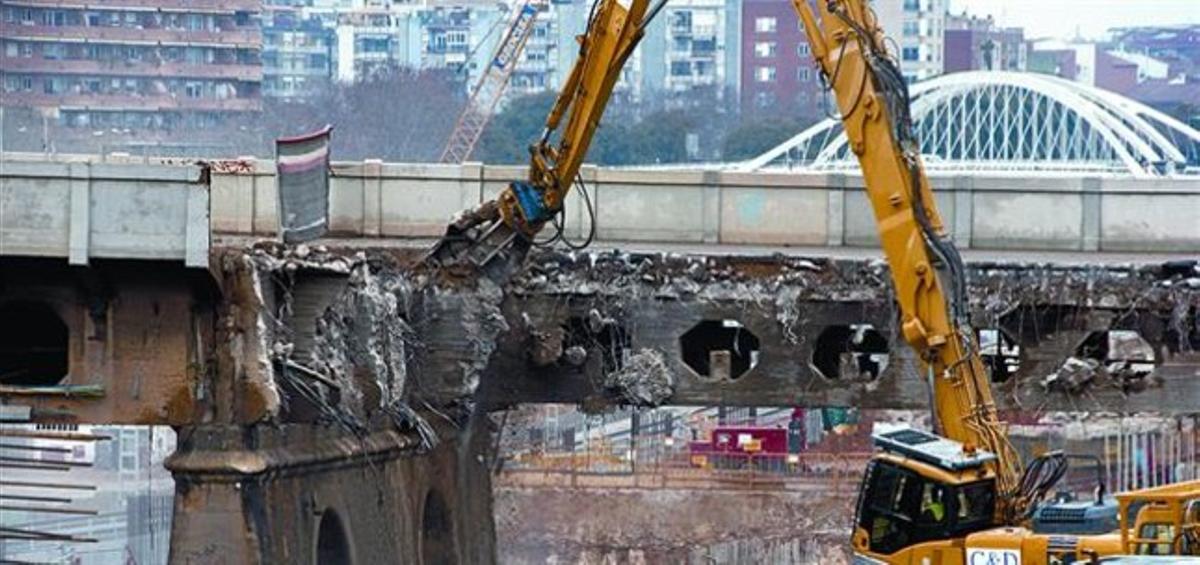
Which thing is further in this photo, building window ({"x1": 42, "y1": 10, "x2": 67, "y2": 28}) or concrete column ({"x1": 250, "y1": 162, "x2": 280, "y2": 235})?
building window ({"x1": 42, "y1": 10, "x2": 67, "y2": 28})

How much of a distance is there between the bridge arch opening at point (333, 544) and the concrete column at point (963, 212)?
7967 millimetres

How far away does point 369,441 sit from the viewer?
32.2m

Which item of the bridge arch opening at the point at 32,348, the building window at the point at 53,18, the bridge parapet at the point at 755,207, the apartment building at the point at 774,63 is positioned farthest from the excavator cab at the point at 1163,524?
the apartment building at the point at 774,63

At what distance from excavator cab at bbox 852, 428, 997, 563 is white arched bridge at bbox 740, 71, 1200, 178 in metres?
112

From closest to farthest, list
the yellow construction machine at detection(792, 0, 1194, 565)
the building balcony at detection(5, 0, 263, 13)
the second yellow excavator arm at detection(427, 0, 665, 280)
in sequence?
the yellow construction machine at detection(792, 0, 1194, 565) → the second yellow excavator arm at detection(427, 0, 665, 280) → the building balcony at detection(5, 0, 263, 13)

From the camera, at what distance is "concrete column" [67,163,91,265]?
28.0 meters

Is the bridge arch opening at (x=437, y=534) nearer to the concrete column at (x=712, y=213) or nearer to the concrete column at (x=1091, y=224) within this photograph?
the concrete column at (x=712, y=213)

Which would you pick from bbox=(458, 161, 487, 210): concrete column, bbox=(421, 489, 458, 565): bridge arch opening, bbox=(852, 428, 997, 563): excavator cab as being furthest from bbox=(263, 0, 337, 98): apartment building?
bbox=(852, 428, 997, 563): excavator cab

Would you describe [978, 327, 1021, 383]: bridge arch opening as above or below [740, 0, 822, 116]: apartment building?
below

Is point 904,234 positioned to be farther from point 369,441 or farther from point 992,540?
point 369,441

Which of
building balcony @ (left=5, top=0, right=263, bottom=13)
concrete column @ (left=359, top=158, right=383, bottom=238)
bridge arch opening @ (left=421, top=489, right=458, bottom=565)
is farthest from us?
building balcony @ (left=5, top=0, right=263, bottom=13)

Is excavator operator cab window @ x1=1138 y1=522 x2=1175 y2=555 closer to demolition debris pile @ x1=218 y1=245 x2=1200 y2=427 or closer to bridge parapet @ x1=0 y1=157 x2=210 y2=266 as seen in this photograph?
demolition debris pile @ x1=218 y1=245 x2=1200 y2=427

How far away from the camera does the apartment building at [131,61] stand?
81375mm

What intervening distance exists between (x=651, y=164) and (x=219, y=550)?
372 ft
